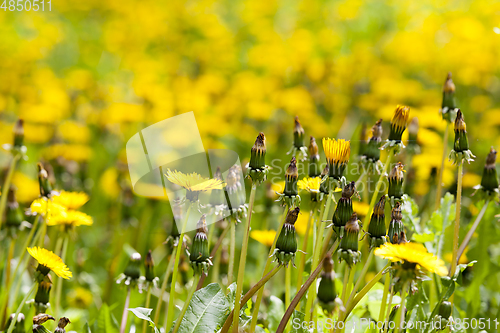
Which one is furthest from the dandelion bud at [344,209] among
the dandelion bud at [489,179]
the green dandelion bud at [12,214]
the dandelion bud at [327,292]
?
the green dandelion bud at [12,214]

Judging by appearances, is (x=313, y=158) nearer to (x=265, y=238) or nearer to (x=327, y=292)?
(x=265, y=238)

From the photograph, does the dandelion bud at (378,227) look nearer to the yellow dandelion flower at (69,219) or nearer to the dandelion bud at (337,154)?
the dandelion bud at (337,154)

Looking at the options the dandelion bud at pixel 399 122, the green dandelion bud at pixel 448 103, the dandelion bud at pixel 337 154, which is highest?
the green dandelion bud at pixel 448 103

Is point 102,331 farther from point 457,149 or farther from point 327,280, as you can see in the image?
point 457,149

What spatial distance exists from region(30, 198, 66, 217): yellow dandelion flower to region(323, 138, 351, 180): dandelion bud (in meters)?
0.66

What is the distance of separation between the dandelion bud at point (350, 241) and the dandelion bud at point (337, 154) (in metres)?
0.15

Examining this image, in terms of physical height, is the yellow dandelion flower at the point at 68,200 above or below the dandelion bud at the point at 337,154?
below

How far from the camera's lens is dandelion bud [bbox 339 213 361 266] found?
89 cm

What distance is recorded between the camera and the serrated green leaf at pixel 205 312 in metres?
1.02

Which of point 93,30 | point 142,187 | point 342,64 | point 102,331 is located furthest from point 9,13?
point 102,331

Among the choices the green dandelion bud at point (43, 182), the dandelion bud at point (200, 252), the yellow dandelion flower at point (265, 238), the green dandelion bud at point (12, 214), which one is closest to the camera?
the dandelion bud at point (200, 252)

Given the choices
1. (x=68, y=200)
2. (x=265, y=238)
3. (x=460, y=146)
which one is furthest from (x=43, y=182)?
(x=460, y=146)

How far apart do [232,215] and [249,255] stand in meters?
1.42

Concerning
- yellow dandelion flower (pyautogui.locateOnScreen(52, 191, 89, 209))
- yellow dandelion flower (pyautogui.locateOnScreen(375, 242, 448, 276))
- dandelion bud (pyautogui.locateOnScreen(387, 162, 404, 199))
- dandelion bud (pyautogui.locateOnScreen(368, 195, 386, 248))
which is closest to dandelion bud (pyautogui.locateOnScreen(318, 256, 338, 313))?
yellow dandelion flower (pyautogui.locateOnScreen(375, 242, 448, 276))
